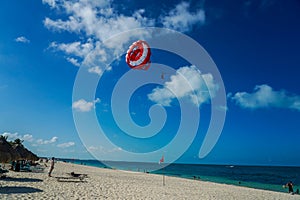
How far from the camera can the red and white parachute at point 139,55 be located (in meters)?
11.9

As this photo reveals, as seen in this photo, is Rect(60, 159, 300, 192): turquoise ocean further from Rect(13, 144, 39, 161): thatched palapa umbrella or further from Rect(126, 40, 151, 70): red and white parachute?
Rect(13, 144, 39, 161): thatched palapa umbrella

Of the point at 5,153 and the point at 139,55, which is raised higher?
the point at 139,55

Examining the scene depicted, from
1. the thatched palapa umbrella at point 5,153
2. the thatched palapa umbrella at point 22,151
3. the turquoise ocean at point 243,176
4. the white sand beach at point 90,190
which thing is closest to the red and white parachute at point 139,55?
the white sand beach at point 90,190

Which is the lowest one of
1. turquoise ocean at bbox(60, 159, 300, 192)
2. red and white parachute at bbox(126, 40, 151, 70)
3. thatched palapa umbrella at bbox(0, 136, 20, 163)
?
turquoise ocean at bbox(60, 159, 300, 192)

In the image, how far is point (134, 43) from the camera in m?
12.6

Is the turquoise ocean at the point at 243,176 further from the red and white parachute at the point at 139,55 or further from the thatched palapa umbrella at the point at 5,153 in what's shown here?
the thatched palapa umbrella at the point at 5,153

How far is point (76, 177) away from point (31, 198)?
7046 mm

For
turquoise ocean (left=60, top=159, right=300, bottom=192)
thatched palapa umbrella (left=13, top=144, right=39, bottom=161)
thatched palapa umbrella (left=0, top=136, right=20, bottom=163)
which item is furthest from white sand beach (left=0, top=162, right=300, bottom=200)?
turquoise ocean (left=60, top=159, right=300, bottom=192)

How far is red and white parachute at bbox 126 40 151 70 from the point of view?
1194 centimetres

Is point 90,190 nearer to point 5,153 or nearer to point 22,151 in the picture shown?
point 5,153

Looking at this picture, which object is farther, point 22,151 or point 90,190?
point 22,151

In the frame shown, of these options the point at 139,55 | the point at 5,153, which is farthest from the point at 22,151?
the point at 139,55

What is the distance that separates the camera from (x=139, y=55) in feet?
39.8

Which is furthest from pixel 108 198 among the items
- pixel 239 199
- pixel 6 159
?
pixel 239 199
